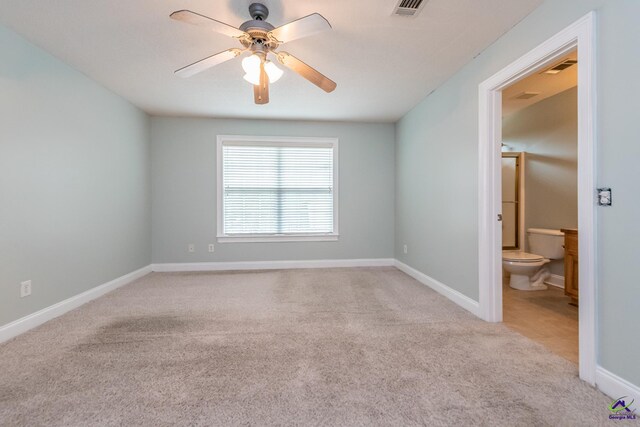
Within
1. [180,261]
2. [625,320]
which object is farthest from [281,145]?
[625,320]

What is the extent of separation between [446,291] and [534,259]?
1.18 metres

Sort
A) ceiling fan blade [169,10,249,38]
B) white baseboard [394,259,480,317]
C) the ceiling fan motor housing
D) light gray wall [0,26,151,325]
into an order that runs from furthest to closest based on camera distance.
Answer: white baseboard [394,259,480,317] < light gray wall [0,26,151,325] < the ceiling fan motor housing < ceiling fan blade [169,10,249,38]

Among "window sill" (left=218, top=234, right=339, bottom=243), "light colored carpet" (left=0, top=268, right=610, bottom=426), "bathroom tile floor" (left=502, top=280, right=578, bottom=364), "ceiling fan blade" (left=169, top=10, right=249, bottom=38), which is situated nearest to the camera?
"light colored carpet" (left=0, top=268, right=610, bottom=426)

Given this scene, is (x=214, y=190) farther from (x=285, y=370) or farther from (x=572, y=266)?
(x=572, y=266)

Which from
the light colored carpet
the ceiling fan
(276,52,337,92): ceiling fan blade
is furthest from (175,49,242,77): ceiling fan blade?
the light colored carpet

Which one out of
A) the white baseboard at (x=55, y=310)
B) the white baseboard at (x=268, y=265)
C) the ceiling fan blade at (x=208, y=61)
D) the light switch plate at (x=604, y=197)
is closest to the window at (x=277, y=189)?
the white baseboard at (x=268, y=265)

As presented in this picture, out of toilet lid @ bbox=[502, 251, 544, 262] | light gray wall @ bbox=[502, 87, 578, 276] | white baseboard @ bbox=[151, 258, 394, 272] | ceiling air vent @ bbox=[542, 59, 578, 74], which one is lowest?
white baseboard @ bbox=[151, 258, 394, 272]

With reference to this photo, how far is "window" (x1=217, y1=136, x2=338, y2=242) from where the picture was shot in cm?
461

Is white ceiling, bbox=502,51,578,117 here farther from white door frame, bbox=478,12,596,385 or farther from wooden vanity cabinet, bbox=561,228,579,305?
wooden vanity cabinet, bbox=561,228,579,305

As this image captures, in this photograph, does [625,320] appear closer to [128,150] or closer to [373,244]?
[373,244]

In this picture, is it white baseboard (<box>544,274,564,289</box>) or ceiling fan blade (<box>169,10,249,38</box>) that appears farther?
white baseboard (<box>544,274,564,289</box>)

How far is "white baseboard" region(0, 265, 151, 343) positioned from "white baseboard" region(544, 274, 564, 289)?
5.36m

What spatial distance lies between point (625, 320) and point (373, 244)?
135 inches

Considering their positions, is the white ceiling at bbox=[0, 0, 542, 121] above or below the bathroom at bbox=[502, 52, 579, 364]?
above
